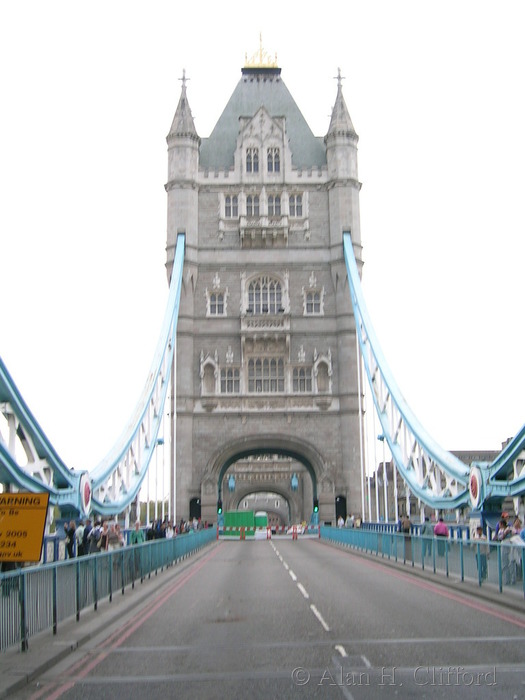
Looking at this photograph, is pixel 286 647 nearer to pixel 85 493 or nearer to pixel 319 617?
pixel 319 617

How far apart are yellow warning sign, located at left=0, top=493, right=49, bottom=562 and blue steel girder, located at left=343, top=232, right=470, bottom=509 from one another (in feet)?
64.4

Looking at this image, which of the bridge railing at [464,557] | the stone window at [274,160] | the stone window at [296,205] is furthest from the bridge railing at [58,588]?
the stone window at [274,160]

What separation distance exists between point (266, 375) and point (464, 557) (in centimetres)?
3587

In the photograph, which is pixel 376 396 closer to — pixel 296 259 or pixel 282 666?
pixel 296 259

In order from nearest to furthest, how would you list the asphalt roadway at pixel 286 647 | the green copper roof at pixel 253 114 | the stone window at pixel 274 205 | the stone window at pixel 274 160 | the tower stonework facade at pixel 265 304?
1. the asphalt roadway at pixel 286 647
2. the tower stonework facade at pixel 265 304
3. the stone window at pixel 274 205
4. the stone window at pixel 274 160
5. the green copper roof at pixel 253 114

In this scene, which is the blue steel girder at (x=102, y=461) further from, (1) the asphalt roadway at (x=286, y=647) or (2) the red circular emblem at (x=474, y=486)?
(2) the red circular emblem at (x=474, y=486)

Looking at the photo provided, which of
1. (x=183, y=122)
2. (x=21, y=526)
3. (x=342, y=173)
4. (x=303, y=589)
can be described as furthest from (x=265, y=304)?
(x=21, y=526)

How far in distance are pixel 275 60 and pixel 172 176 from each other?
1441cm

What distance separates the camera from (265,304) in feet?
181

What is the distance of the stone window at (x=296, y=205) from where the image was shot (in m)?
57.4

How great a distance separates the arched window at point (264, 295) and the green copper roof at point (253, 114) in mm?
8380

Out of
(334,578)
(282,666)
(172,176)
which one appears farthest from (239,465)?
(282,666)

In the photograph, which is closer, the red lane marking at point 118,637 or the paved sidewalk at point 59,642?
the red lane marking at point 118,637

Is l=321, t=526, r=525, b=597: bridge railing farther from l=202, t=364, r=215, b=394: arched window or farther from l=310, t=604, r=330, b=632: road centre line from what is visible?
l=202, t=364, r=215, b=394: arched window
